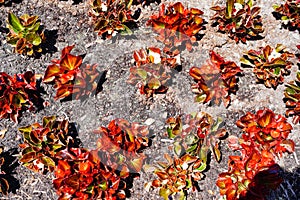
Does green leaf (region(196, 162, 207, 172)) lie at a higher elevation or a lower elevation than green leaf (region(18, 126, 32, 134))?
lower

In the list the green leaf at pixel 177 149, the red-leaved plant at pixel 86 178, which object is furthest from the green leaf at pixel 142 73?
the red-leaved plant at pixel 86 178

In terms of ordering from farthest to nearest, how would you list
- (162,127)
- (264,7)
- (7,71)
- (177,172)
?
(264,7) → (7,71) → (162,127) → (177,172)

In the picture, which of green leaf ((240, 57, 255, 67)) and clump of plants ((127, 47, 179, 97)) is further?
green leaf ((240, 57, 255, 67))

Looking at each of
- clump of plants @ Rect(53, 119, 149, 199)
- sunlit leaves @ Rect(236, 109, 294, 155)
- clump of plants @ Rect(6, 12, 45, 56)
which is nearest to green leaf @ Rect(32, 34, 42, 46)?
clump of plants @ Rect(6, 12, 45, 56)

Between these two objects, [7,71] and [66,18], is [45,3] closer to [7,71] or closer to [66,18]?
[66,18]

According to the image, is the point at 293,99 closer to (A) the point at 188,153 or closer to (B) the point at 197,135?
(B) the point at 197,135

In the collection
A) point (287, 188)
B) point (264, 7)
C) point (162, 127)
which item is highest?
point (264, 7)

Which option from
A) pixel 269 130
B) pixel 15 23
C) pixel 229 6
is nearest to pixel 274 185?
pixel 269 130

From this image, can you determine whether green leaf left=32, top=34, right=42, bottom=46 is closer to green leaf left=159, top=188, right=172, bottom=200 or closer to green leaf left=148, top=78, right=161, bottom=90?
green leaf left=148, top=78, right=161, bottom=90

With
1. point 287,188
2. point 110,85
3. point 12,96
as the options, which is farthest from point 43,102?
point 287,188
